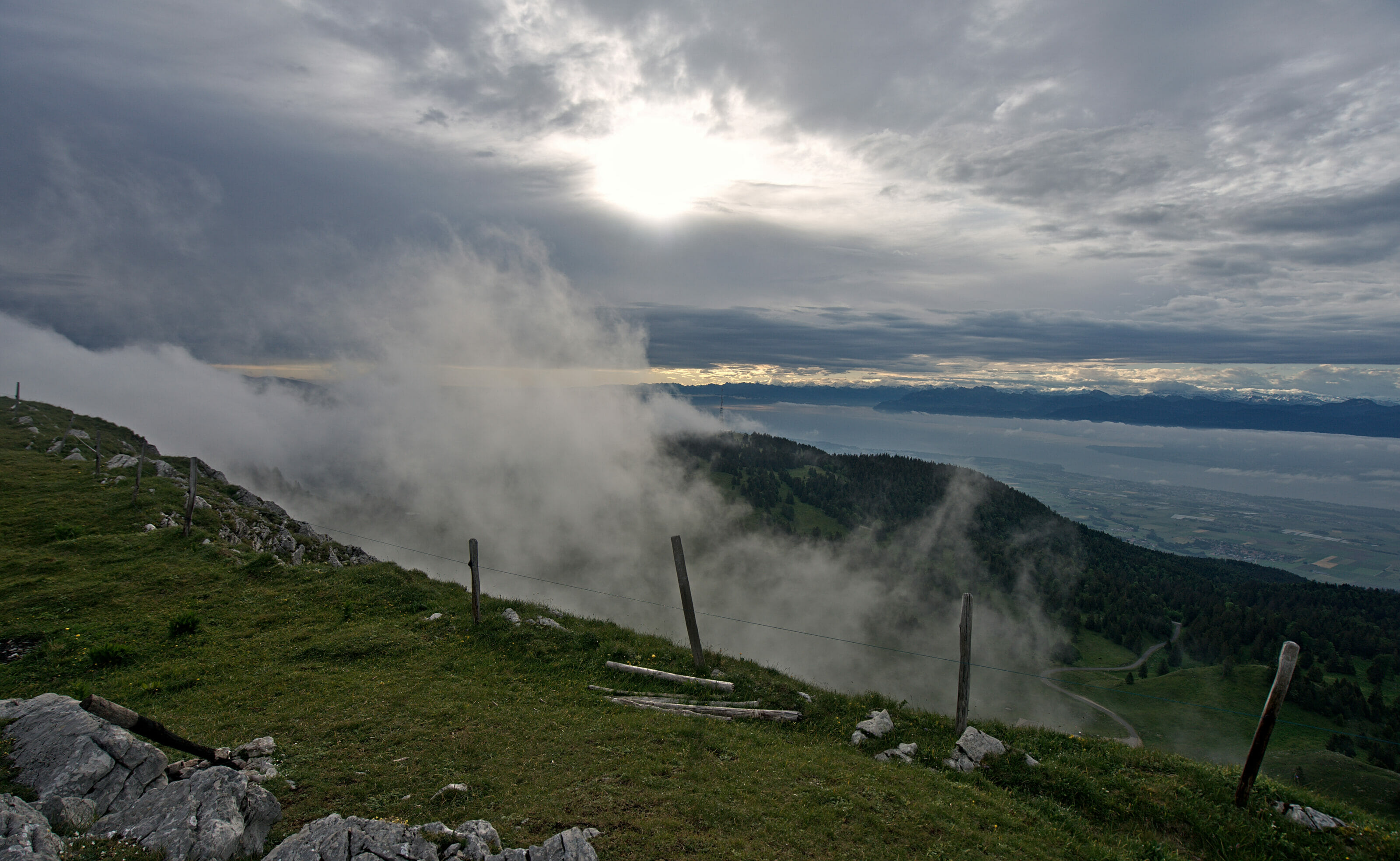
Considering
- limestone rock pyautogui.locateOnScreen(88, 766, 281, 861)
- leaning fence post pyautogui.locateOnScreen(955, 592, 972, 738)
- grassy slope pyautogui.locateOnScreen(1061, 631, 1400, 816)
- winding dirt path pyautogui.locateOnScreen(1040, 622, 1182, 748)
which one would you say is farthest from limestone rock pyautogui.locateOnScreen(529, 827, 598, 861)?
winding dirt path pyautogui.locateOnScreen(1040, 622, 1182, 748)

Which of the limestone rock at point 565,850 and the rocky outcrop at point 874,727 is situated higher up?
the limestone rock at point 565,850

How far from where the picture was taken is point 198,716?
15633 mm

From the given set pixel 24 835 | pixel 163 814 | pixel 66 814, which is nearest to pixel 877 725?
pixel 163 814

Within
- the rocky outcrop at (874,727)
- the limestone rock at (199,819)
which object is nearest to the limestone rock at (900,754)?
the rocky outcrop at (874,727)

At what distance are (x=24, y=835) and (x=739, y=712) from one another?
Answer: 616 inches

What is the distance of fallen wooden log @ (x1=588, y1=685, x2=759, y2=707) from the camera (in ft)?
61.0

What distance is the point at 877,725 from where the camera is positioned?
17484mm

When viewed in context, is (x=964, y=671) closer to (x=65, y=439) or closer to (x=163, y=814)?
(x=163, y=814)

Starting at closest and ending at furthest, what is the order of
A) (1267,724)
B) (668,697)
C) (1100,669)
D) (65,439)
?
(1267,724), (668,697), (65,439), (1100,669)

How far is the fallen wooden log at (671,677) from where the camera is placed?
19422 millimetres

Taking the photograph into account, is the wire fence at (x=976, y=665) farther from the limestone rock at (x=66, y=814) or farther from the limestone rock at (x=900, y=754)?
the limestone rock at (x=66, y=814)

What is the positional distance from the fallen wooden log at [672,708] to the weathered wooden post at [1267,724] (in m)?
13.4

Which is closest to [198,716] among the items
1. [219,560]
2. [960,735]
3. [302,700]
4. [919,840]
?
[302,700]

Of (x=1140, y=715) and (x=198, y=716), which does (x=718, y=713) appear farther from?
(x=1140, y=715)
